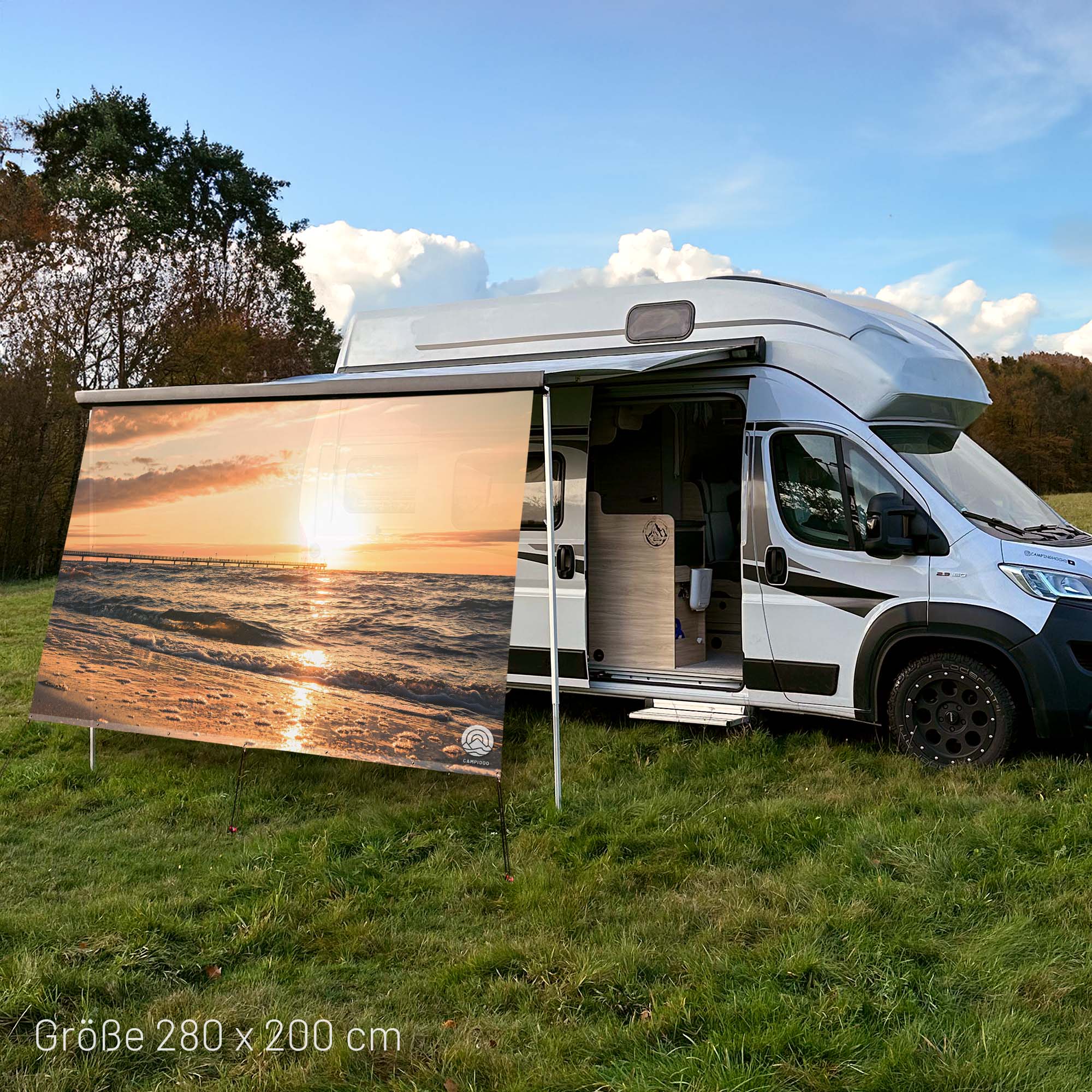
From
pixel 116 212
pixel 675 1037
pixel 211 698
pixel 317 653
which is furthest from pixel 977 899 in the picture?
pixel 116 212

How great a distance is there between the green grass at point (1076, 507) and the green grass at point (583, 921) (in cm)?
1285

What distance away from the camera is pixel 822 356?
21.7 feet

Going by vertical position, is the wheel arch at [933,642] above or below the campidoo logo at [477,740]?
above

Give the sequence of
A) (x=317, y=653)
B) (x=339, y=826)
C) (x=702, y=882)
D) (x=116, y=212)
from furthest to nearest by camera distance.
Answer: (x=116, y=212) < (x=317, y=653) < (x=339, y=826) < (x=702, y=882)

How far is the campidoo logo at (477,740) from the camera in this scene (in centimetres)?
512

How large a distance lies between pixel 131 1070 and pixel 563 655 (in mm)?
4281

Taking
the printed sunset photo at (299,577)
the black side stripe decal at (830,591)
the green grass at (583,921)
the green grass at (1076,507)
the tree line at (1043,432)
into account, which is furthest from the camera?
the tree line at (1043,432)

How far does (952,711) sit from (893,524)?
1132 millimetres

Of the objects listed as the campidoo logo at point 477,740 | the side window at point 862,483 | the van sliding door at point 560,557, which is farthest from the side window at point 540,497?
the campidoo logo at point 477,740

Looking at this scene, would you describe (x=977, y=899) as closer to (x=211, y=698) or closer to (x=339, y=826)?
(x=339, y=826)

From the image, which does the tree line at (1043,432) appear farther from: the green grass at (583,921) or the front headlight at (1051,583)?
the green grass at (583,921)

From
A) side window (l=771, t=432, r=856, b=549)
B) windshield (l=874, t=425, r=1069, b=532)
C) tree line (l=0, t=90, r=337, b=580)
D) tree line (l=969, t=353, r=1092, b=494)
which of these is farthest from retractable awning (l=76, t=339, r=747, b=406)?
tree line (l=969, t=353, r=1092, b=494)

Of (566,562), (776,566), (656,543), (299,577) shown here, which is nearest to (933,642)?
(776,566)

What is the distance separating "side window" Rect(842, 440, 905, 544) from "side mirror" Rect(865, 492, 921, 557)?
22 centimetres
